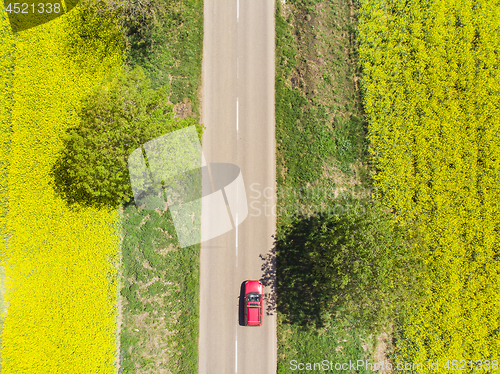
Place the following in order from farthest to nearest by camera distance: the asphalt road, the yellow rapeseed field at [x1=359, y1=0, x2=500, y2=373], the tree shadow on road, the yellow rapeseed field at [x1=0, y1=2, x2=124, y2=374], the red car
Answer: the yellow rapeseed field at [x1=359, y1=0, x2=500, y2=373] → the tree shadow on road → the asphalt road → the red car → the yellow rapeseed field at [x1=0, y1=2, x2=124, y2=374]

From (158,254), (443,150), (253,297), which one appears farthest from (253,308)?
(443,150)

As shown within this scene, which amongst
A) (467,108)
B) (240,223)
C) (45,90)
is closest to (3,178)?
(45,90)

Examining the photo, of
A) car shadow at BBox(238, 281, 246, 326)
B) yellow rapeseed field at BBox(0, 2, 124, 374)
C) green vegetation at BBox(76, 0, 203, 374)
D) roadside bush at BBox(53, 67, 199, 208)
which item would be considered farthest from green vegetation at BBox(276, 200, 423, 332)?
yellow rapeseed field at BBox(0, 2, 124, 374)

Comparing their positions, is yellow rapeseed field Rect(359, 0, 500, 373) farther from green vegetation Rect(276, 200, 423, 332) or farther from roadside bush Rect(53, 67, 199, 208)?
roadside bush Rect(53, 67, 199, 208)

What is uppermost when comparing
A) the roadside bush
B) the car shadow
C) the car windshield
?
the roadside bush

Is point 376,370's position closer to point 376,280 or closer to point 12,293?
point 376,280

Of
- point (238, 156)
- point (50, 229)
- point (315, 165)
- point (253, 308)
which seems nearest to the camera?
point (50, 229)

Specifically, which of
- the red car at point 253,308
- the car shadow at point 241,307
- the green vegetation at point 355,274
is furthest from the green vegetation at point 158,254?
the green vegetation at point 355,274

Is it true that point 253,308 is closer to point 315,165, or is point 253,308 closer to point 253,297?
point 253,297
